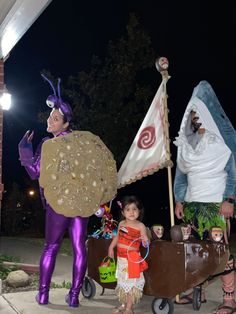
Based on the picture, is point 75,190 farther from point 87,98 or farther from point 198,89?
point 87,98

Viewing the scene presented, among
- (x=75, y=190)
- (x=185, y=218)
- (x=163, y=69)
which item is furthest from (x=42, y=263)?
(x=163, y=69)

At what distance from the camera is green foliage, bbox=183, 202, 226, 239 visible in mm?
4266

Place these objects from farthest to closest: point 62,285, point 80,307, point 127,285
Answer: point 62,285 → point 80,307 → point 127,285

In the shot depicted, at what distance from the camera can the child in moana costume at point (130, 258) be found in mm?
4020

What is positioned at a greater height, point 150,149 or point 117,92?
point 117,92

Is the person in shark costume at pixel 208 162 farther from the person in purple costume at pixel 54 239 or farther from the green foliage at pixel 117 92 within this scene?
the green foliage at pixel 117 92

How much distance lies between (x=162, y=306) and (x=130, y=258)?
0.51 m

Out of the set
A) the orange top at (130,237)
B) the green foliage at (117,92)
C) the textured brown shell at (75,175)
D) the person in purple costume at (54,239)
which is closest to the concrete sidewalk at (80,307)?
the person in purple costume at (54,239)

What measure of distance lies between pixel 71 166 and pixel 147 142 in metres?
0.84

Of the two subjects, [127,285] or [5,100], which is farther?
[5,100]

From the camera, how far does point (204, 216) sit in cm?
433

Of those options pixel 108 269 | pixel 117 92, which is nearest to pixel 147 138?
pixel 108 269

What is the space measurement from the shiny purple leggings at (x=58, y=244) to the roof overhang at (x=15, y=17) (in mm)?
2014

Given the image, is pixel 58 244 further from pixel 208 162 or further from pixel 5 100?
pixel 5 100
